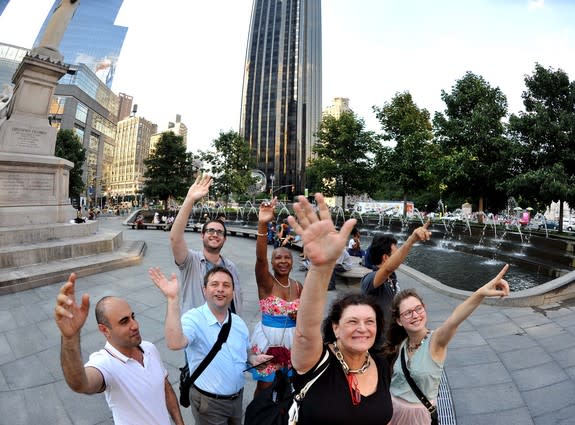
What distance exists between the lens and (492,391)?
343cm

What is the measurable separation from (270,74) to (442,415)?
366 feet

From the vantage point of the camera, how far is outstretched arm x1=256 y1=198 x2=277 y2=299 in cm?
306

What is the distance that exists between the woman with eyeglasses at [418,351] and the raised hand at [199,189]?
81.4 inches

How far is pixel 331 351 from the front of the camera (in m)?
1.71

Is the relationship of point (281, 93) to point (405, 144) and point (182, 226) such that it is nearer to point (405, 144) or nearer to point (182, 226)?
point (405, 144)

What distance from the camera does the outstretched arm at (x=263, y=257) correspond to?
3.06 meters

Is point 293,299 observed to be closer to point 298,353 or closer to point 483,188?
point 298,353

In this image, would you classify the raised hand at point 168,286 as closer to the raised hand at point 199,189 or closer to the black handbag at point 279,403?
the black handbag at point 279,403

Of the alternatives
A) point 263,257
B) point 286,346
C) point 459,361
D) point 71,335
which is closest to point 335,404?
point 286,346

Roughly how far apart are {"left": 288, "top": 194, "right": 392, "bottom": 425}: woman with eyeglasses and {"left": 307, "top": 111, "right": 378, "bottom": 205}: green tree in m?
30.3

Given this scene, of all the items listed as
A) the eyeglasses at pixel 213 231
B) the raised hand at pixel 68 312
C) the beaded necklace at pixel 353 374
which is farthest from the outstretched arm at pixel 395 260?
the raised hand at pixel 68 312

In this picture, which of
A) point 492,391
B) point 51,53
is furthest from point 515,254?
point 51,53

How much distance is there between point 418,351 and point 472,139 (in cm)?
2555

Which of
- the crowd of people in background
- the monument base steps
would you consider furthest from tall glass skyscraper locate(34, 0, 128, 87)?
the crowd of people in background
